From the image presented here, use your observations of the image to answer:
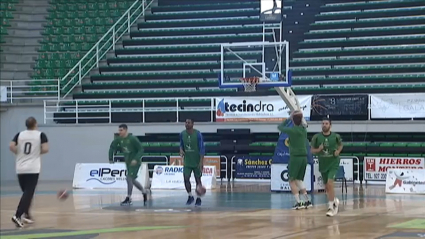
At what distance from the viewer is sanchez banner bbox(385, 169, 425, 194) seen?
22266 mm

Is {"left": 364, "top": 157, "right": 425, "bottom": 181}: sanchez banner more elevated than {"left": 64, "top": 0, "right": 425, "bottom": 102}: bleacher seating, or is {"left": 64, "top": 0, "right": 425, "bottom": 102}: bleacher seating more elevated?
{"left": 64, "top": 0, "right": 425, "bottom": 102}: bleacher seating

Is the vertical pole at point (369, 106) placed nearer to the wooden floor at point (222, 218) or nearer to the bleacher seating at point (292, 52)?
the bleacher seating at point (292, 52)

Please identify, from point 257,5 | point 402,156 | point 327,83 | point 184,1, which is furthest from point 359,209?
point 184,1

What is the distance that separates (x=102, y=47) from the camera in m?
36.6

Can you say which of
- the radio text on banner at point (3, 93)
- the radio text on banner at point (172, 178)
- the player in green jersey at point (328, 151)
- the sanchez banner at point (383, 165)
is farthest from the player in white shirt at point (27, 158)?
the radio text on banner at point (3, 93)

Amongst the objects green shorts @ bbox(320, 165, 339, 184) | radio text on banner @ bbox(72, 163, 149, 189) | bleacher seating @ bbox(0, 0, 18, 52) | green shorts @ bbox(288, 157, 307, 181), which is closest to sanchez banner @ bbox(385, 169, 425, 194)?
green shorts @ bbox(288, 157, 307, 181)

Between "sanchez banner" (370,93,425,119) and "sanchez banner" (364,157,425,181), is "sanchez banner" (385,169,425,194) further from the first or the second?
"sanchez banner" (370,93,425,119)

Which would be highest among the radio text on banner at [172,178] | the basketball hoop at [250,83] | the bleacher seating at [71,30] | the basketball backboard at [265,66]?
the bleacher seating at [71,30]

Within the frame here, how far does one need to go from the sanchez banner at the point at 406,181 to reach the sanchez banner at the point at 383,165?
4.75 m

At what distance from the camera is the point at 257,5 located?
125 feet

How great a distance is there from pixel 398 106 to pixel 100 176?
1147cm

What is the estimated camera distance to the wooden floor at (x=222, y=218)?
12.2 m

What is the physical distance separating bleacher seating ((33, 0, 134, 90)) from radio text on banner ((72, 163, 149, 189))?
34.8 ft

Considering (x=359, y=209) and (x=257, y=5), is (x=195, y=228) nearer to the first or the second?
(x=359, y=209)
